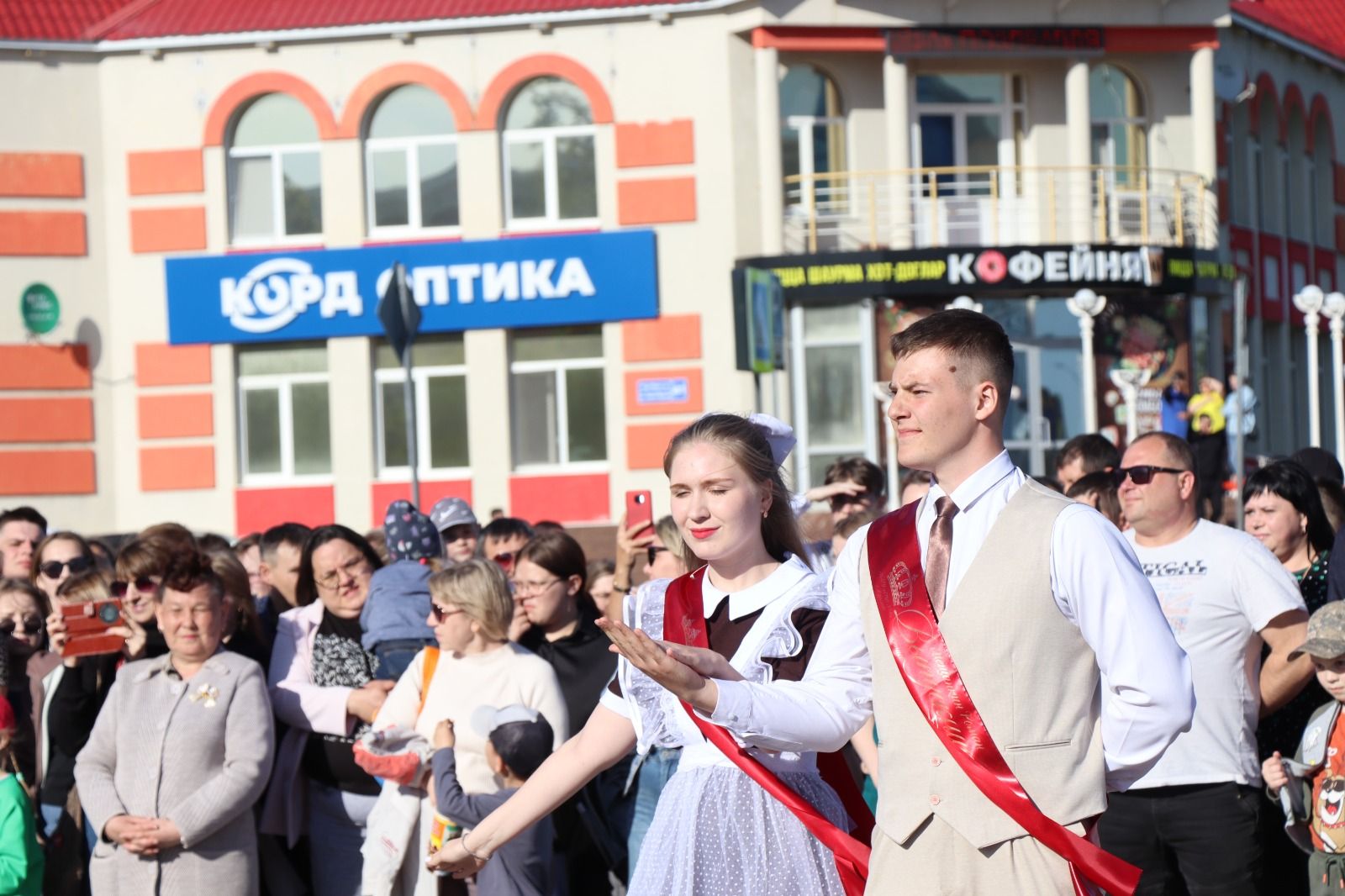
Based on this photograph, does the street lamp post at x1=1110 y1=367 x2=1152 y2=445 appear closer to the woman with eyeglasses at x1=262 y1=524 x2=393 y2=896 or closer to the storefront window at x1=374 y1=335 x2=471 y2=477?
the storefront window at x1=374 y1=335 x2=471 y2=477

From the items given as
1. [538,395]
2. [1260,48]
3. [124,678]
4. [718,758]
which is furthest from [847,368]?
[718,758]

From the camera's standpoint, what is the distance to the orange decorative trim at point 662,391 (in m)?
26.3

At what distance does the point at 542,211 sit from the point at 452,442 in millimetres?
3535

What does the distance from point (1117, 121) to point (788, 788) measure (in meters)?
25.1

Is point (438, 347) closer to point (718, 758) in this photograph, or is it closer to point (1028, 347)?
point (1028, 347)

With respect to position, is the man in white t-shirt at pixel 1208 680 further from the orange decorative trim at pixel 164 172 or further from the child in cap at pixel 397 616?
the orange decorative trim at pixel 164 172

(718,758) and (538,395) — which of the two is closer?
(718,758)

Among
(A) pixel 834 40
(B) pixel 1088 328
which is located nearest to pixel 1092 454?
(B) pixel 1088 328

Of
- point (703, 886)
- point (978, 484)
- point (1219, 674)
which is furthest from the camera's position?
point (1219, 674)

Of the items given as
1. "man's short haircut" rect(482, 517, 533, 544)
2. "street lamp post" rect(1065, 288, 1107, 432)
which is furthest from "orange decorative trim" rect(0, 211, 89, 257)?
"man's short haircut" rect(482, 517, 533, 544)

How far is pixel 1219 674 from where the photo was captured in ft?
23.6

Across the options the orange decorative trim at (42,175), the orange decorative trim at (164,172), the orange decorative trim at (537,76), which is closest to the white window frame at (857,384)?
the orange decorative trim at (537,76)

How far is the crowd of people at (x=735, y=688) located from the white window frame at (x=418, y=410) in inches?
600

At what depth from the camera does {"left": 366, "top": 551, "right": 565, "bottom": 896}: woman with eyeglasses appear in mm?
7574
